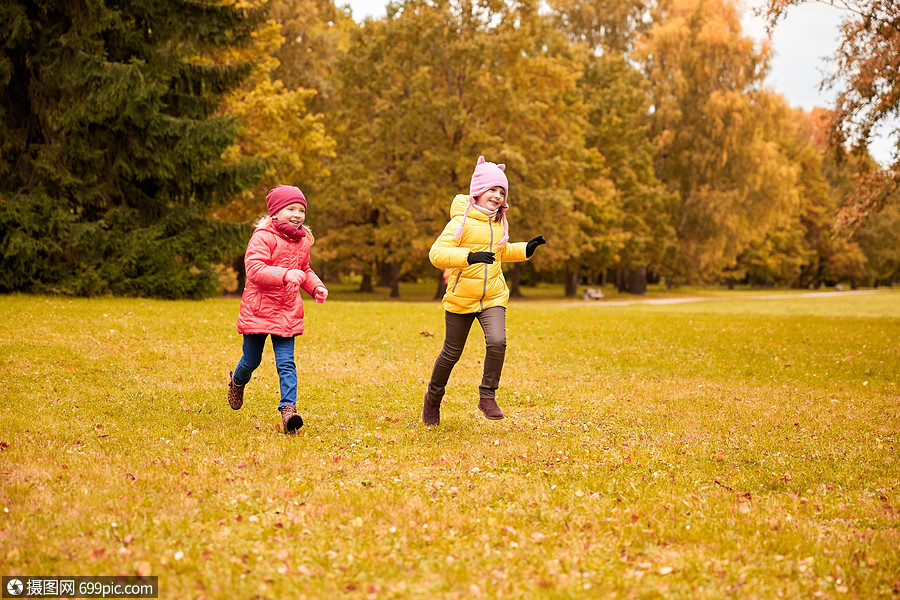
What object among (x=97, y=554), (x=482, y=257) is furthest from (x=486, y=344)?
(x=97, y=554)

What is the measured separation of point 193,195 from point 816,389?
1659 centimetres

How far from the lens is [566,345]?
14000 mm

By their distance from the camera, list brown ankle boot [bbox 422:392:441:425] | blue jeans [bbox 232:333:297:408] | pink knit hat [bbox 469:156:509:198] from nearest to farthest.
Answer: blue jeans [bbox 232:333:297:408] → pink knit hat [bbox 469:156:509:198] → brown ankle boot [bbox 422:392:441:425]

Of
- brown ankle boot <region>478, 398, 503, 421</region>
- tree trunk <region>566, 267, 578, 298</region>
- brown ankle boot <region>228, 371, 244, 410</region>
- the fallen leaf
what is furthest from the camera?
tree trunk <region>566, 267, 578, 298</region>

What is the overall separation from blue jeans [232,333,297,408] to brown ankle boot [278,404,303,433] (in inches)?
1.5

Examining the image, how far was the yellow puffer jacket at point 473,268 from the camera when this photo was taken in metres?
6.52

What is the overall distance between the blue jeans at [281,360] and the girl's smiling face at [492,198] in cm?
215

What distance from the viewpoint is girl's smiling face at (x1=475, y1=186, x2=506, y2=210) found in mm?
6531

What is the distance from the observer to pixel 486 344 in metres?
6.66

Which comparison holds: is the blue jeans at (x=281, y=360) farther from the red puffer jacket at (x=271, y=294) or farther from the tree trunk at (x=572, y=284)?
the tree trunk at (x=572, y=284)

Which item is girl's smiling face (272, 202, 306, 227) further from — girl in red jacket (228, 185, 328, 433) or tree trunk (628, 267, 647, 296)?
tree trunk (628, 267, 647, 296)

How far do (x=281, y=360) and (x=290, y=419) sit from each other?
0.56 metres

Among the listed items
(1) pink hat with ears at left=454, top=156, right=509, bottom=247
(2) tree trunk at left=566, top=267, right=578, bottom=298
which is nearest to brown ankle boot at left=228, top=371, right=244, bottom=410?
(1) pink hat with ears at left=454, top=156, right=509, bottom=247

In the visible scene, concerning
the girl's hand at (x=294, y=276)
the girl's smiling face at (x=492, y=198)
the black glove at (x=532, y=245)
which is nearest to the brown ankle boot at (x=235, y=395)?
the girl's hand at (x=294, y=276)
